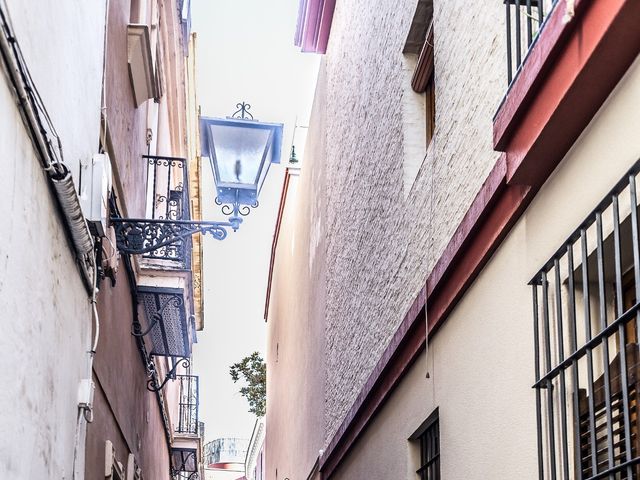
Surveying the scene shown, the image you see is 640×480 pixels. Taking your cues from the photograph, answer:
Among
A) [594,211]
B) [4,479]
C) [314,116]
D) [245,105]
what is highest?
[314,116]

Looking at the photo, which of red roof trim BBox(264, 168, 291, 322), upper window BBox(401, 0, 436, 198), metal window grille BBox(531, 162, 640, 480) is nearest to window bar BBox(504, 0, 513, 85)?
metal window grille BBox(531, 162, 640, 480)

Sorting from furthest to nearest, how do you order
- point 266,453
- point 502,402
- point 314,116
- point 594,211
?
point 266,453 < point 314,116 < point 502,402 < point 594,211

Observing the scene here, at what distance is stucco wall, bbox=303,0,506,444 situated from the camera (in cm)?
734

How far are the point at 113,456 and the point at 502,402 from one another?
4846mm

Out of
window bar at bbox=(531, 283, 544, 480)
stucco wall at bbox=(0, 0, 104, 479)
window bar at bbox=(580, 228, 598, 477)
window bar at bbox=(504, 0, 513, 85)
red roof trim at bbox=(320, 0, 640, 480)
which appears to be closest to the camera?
red roof trim at bbox=(320, 0, 640, 480)

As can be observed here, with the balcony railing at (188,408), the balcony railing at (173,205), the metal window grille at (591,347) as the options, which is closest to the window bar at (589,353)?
the metal window grille at (591,347)

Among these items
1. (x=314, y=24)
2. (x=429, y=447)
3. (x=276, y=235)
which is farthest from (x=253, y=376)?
(x=429, y=447)

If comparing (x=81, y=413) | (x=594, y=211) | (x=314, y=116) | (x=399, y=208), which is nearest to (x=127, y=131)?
(x=399, y=208)

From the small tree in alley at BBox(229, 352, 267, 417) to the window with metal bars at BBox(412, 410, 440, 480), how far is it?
22.9 meters

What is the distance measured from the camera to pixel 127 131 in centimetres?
1040

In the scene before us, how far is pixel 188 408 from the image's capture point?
21766 millimetres

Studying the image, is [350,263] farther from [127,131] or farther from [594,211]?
[594,211]

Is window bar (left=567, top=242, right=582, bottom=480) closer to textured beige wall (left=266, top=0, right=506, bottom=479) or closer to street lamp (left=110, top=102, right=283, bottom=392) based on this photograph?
textured beige wall (left=266, top=0, right=506, bottom=479)

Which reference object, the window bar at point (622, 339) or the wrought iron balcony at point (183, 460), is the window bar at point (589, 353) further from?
the wrought iron balcony at point (183, 460)
